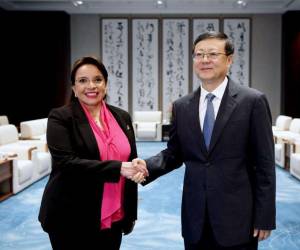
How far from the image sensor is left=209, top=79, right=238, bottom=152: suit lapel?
1552mm

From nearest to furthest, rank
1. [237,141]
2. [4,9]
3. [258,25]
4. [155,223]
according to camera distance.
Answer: [237,141] → [155,223] → [4,9] → [258,25]

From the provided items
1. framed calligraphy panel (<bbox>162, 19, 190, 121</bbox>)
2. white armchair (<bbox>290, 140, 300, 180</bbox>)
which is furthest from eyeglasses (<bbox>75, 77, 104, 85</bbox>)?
framed calligraphy panel (<bbox>162, 19, 190, 121</bbox>)

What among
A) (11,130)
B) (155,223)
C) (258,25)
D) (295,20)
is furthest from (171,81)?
(155,223)

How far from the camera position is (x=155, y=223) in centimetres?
372

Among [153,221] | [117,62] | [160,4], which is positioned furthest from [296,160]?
[117,62]

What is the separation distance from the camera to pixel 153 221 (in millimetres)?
3783

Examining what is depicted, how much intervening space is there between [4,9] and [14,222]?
7.72 meters

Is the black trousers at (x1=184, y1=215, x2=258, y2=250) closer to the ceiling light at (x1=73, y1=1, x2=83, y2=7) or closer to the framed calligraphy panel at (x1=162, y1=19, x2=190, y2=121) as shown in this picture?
the ceiling light at (x1=73, y1=1, x2=83, y2=7)

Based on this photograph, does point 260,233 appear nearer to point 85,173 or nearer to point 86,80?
point 85,173

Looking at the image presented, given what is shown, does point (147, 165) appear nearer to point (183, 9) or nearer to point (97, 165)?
point (97, 165)

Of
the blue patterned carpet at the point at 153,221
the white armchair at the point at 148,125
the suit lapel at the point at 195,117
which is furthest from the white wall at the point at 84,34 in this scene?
the suit lapel at the point at 195,117

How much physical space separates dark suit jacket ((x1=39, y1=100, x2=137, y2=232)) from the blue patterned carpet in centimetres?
160

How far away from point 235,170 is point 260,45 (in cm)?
996

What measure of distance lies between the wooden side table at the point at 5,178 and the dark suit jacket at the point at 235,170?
3549 mm
